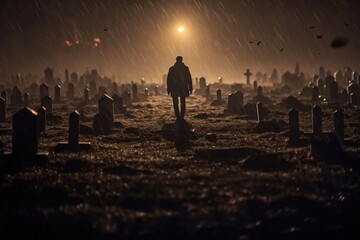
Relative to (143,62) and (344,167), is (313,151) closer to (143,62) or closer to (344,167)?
(344,167)

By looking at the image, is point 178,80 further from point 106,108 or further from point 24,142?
point 24,142

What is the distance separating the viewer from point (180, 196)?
645 cm

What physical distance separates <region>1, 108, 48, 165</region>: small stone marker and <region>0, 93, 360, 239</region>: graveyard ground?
1.37 feet

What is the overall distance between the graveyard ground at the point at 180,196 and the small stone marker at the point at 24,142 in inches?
16.5

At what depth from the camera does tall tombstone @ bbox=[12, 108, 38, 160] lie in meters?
9.36

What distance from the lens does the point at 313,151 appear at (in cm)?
926

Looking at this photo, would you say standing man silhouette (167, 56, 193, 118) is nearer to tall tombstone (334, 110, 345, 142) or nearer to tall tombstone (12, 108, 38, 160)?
tall tombstone (334, 110, 345, 142)

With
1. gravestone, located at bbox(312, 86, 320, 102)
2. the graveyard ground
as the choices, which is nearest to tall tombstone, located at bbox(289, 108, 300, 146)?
the graveyard ground

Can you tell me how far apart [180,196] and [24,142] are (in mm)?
4680

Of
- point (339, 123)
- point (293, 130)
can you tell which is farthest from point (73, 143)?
point (339, 123)

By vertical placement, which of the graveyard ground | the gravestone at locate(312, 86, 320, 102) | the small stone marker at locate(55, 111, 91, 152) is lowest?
the graveyard ground

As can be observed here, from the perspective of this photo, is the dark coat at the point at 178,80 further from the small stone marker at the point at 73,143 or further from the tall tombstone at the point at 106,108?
the small stone marker at the point at 73,143

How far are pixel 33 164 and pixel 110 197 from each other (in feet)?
10.8

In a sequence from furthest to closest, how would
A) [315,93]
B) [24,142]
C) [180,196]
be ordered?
[315,93]
[24,142]
[180,196]
